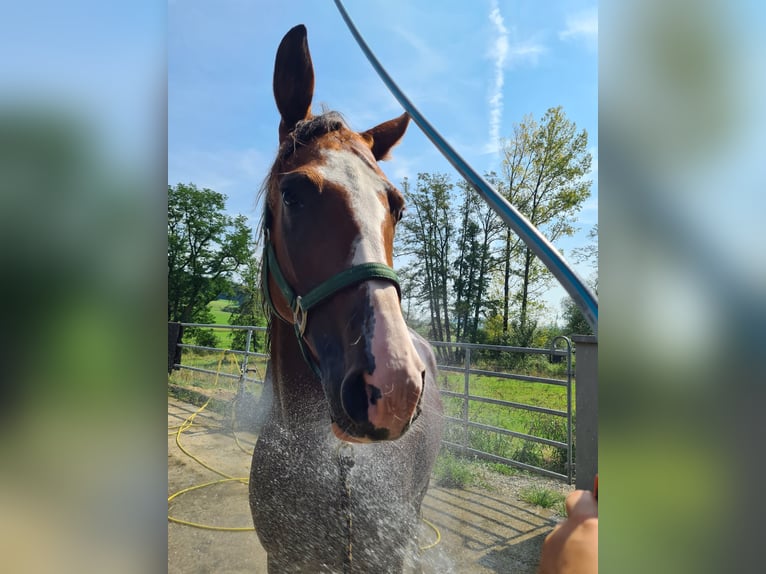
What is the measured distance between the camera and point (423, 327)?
119cm

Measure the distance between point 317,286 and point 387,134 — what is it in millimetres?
577

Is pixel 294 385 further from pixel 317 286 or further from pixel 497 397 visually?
pixel 497 397

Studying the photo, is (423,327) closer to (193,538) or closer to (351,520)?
(351,520)

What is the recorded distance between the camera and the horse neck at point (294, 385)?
37.1 inches

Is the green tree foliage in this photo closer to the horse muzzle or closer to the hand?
the horse muzzle

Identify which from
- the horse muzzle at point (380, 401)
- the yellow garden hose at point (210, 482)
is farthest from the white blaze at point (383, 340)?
the yellow garden hose at point (210, 482)

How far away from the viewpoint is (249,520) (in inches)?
77.5

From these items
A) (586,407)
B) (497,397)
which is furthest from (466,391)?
(586,407)

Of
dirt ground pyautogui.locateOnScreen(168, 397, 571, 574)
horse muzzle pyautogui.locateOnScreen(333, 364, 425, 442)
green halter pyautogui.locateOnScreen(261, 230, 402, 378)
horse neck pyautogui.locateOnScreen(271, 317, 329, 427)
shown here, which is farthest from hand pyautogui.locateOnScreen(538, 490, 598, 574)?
dirt ground pyautogui.locateOnScreen(168, 397, 571, 574)

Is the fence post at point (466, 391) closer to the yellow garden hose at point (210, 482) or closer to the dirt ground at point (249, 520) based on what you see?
the dirt ground at point (249, 520)

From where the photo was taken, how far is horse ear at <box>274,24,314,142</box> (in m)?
0.95
